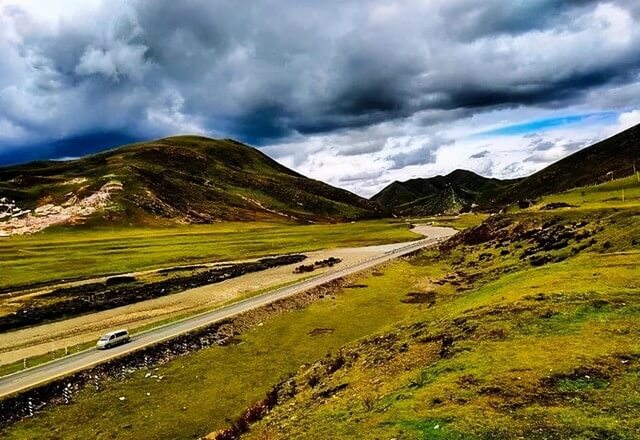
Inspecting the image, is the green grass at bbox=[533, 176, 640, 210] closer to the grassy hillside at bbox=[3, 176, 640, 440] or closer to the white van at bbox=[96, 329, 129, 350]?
the grassy hillside at bbox=[3, 176, 640, 440]

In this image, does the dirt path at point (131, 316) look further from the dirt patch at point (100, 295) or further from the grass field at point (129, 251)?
the grass field at point (129, 251)

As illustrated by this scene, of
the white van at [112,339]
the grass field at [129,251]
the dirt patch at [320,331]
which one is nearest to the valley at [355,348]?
the dirt patch at [320,331]

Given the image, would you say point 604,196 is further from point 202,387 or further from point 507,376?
point 507,376

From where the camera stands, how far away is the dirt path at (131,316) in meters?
57.3

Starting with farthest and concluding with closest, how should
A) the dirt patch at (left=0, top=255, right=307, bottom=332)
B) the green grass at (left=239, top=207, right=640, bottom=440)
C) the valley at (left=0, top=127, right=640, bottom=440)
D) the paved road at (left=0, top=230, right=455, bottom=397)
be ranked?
the dirt patch at (left=0, top=255, right=307, bottom=332), the paved road at (left=0, top=230, right=455, bottom=397), the valley at (left=0, top=127, right=640, bottom=440), the green grass at (left=239, top=207, right=640, bottom=440)

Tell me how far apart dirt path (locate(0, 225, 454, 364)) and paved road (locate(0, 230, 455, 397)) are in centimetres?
543

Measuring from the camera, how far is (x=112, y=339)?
52.0m

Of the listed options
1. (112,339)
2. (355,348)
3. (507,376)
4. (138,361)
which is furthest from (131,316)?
(507,376)

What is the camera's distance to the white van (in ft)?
169

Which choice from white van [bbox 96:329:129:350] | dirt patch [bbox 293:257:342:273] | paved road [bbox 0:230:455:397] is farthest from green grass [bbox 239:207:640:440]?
dirt patch [bbox 293:257:342:273]

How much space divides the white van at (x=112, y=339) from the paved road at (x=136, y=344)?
0.65m

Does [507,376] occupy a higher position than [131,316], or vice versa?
[507,376]

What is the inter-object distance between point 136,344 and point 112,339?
8.48 feet

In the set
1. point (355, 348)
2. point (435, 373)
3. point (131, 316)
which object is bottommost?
point (355, 348)
